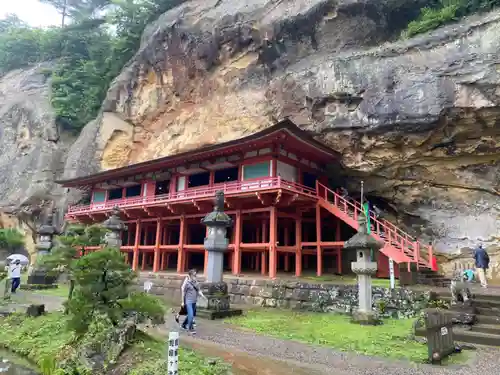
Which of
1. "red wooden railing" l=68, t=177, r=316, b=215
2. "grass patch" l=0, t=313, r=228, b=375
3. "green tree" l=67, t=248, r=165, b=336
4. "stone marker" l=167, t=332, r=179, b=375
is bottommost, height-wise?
"grass patch" l=0, t=313, r=228, b=375

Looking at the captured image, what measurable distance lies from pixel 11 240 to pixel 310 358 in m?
30.0

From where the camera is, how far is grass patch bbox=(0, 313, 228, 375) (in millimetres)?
5762

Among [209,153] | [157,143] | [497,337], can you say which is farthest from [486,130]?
[157,143]

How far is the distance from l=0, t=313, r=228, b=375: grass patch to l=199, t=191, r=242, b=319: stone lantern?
3.51 m

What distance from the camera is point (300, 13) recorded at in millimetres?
20422

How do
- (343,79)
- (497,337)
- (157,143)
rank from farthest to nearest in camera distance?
(157,143)
(343,79)
(497,337)

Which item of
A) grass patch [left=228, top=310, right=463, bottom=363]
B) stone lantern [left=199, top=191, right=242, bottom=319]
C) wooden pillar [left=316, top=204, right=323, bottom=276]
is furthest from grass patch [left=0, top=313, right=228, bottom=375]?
wooden pillar [left=316, top=204, right=323, bottom=276]

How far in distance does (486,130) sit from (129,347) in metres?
15.6

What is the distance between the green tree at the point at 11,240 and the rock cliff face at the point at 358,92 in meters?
13.8

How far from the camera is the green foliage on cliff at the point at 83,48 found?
31.0m

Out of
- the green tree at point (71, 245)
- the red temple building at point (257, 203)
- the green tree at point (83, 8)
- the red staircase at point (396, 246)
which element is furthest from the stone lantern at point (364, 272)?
the green tree at point (83, 8)

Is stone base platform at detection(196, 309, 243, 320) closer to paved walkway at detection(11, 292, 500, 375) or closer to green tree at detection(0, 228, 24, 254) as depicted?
paved walkway at detection(11, 292, 500, 375)

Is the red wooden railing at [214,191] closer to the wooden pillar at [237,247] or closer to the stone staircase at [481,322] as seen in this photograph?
the wooden pillar at [237,247]

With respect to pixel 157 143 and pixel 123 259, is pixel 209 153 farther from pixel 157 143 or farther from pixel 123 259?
pixel 123 259
